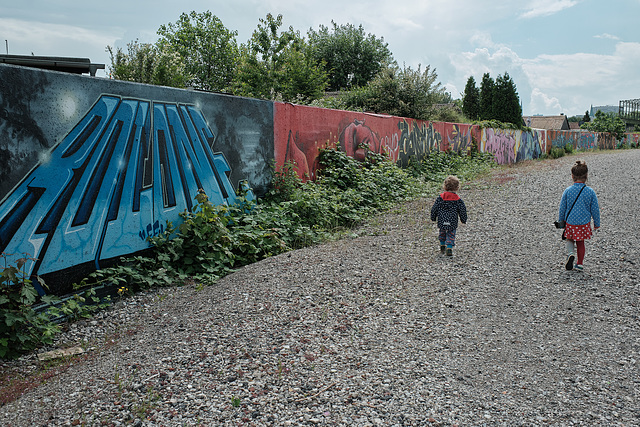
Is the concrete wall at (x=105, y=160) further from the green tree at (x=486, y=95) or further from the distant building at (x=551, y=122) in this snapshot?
the distant building at (x=551, y=122)

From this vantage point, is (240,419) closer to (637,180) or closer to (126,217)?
(126,217)

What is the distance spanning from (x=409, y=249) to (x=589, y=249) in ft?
8.18

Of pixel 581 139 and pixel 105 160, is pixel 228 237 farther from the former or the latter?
pixel 581 139

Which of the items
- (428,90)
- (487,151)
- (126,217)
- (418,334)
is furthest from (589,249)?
(487,151)

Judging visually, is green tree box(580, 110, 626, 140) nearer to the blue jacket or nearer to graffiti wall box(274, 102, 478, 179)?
graffiti wall box(274, 102, 478, 179)

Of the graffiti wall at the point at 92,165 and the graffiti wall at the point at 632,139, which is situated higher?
the graffiti wall at the point at 632,139

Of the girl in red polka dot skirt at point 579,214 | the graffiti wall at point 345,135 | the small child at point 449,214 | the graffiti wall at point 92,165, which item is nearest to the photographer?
the graffiti wall at point 92,165

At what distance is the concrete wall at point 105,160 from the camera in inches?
157

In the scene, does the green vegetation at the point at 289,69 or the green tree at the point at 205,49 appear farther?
the green tree at the point at 205,49

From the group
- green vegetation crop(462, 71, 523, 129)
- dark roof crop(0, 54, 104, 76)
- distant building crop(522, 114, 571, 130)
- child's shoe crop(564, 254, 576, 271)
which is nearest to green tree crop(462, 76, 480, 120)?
green vegetation crop(462, 71, 523, 129)

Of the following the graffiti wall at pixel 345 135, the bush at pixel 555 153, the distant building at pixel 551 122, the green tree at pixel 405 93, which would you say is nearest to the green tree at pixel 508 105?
the bush at pixel 555 153

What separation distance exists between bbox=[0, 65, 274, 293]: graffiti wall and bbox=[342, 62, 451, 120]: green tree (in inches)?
500

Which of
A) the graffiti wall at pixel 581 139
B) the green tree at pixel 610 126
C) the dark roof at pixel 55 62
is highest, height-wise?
the green tree at pixel 610 126

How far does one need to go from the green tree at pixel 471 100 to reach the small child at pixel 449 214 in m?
28.2
